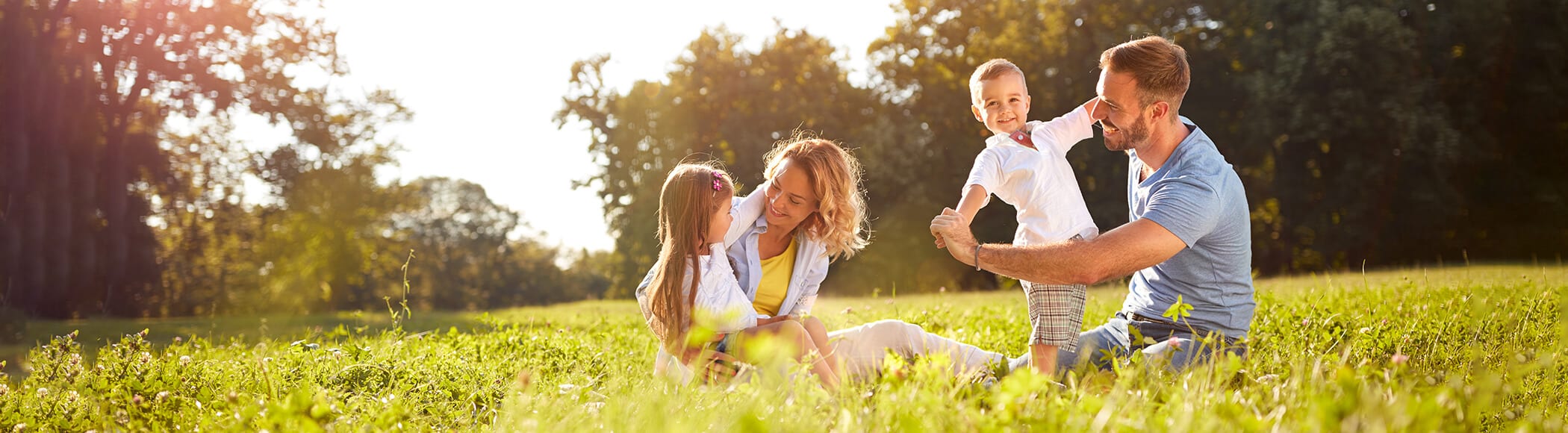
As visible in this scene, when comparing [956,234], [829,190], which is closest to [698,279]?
[829,190]

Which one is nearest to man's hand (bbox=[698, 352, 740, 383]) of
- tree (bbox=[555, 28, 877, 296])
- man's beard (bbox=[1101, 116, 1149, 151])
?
man's beard (bbox=[1101, 116, 1149, 151])

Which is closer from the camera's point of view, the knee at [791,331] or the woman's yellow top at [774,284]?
the knee at [791,331]

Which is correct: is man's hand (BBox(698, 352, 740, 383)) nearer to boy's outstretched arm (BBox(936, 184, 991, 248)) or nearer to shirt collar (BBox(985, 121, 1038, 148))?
boy's outstretched arm (BBox(936, 184, 991, 248))

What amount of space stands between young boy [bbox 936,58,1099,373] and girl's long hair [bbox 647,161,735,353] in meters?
1.14

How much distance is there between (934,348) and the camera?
495cm

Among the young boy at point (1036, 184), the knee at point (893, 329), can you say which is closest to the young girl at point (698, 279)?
the knee at point (893, 329)

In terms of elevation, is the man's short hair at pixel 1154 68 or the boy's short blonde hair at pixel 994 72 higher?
the boy's short blonde hair at pixel 994 72

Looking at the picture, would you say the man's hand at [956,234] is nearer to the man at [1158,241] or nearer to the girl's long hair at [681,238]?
the man at [1158,241]

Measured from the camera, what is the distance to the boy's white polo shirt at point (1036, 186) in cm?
488

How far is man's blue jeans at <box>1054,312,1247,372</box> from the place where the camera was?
3877mm

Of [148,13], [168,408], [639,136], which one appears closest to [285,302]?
[148,13]

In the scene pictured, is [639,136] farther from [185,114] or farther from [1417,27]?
[1417,27]

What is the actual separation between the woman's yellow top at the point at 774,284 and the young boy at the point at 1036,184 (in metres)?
0.94

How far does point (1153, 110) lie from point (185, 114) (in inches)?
904
